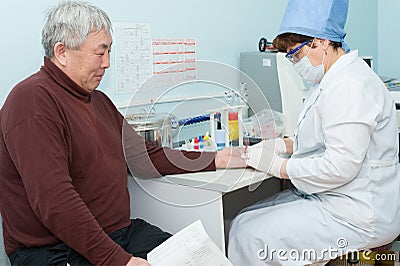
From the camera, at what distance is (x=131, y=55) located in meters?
1.93

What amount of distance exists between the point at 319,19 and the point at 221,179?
0.63 metres

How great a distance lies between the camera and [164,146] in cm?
176

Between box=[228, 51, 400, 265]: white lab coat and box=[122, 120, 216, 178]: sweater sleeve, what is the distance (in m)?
0.28

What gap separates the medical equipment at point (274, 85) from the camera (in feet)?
6.97

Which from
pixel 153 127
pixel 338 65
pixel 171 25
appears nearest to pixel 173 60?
pixel 171 25

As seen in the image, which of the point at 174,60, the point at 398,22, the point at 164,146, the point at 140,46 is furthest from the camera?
the point at 398,22

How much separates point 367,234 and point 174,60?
115 centimetres

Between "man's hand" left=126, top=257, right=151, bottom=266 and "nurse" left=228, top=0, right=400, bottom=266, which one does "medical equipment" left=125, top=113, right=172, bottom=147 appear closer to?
"nurse" left=228, top=0, right=400, bottom=266

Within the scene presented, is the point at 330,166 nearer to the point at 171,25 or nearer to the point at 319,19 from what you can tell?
the point at 319,19

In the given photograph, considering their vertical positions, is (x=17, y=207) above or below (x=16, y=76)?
below

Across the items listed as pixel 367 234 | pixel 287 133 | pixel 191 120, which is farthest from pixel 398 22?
pixel 367 234

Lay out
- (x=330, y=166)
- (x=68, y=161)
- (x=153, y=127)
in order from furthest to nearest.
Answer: (x=153, y=127) < (x=330, y=166) < (x=68, y=161)

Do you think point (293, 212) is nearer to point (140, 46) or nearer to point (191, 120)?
point (191, 120)

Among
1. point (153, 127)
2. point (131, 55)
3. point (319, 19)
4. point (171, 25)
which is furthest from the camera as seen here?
point (171, 25)
